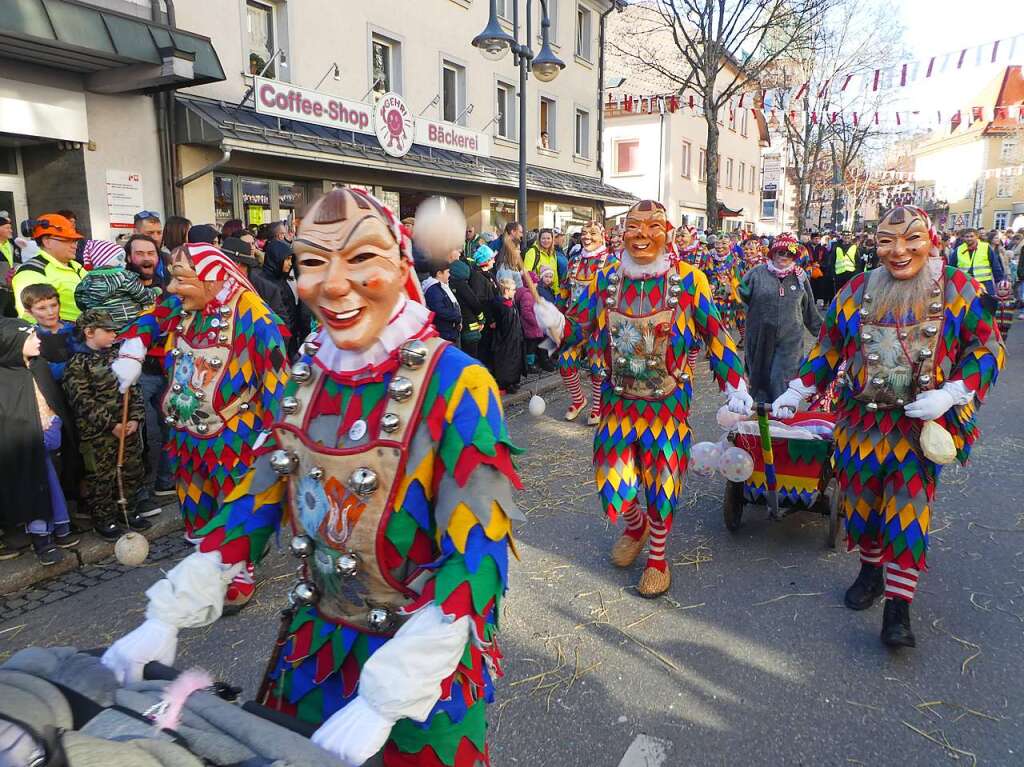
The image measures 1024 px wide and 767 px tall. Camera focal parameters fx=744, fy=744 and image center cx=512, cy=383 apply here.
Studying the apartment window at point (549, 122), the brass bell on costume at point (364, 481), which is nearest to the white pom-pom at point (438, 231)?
the brass bell on costume at point (364, 481)

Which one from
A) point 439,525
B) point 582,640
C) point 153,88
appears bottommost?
point 582,640

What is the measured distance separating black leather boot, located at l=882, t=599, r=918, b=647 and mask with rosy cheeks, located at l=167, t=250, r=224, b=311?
12.0 ft

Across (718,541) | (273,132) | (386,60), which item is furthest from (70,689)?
(386,60)

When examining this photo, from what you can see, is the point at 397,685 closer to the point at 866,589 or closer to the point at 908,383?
the point at 908,383

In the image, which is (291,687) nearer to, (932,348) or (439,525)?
(439,525)

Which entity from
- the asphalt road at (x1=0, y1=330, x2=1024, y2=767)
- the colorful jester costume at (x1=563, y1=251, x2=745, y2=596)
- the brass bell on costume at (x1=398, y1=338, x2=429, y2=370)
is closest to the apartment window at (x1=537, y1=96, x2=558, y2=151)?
the asphalt road at (x1=0, y1=330, x2=1024, y2=767)

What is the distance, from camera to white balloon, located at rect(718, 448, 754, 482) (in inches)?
179

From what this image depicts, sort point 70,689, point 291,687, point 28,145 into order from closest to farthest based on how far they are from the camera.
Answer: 1. point 70,689
2. point 291,687
3. point 28,145

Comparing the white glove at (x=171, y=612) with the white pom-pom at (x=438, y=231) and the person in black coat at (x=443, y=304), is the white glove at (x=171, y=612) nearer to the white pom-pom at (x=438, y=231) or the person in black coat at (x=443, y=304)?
the white pom-pom at (x=438, y=231)

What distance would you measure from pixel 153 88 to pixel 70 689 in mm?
10319

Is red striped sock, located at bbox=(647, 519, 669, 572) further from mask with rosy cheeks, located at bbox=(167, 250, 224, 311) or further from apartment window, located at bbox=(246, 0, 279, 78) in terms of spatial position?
apartment window, located at bbox=(246, 0, 279, 78)

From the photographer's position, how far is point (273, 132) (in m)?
11.4

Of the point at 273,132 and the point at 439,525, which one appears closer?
the point at 439,525

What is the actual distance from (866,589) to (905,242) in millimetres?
1848
